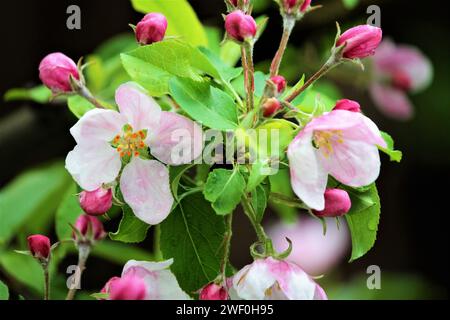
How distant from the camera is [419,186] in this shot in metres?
2.71

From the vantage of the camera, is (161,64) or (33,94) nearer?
(161,64)

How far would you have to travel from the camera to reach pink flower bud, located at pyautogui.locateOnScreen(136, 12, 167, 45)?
93 centimetres

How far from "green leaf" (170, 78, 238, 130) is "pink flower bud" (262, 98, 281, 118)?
45 mm

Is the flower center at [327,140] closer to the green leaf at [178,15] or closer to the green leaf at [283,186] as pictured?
the green leaf at [283,186]

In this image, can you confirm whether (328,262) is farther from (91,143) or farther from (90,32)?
(91,143)

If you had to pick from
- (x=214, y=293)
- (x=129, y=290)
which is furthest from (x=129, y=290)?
(x=214, y=293)

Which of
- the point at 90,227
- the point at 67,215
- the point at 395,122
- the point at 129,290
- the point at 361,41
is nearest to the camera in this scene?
the point at 129,290

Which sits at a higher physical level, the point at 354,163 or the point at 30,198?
the point at 354,163

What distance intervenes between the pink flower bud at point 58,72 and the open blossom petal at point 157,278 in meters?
0.22

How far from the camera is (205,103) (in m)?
0.87

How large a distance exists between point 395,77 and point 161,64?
3.44 feet

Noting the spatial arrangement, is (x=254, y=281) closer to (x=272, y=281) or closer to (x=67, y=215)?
(x=272, y=281)

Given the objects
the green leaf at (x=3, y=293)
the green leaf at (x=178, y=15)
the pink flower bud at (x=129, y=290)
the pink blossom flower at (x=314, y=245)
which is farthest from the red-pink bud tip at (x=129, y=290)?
the pink blossom flower at (x=314, y=245)
